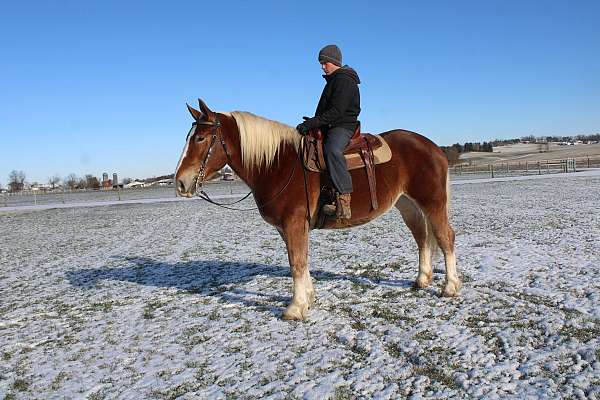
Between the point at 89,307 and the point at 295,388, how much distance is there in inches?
156

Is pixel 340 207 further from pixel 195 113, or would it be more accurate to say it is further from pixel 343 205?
pixel 195 113

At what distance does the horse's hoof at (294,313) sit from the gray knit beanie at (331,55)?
9.52 feet

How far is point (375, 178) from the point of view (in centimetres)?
527

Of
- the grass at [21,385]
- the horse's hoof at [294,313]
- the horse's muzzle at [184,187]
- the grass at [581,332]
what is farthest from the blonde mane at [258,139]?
the grass at [581,332]

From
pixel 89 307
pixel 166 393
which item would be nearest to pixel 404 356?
pixel 166 393

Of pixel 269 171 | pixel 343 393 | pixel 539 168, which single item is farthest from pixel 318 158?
pixel 539 168

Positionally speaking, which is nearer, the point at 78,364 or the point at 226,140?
the point at 78,364

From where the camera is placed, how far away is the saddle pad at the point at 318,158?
16.5ft

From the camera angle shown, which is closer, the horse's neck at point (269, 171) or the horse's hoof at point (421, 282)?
the horse's neck at point (269, 171)

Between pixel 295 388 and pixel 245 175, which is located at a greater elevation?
pixel 245 175

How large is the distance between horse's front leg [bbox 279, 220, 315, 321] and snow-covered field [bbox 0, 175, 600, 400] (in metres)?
0.17

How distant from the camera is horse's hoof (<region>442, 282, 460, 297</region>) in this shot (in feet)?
18.0

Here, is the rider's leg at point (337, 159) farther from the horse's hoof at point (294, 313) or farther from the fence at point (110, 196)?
the fence at point (110, 196)

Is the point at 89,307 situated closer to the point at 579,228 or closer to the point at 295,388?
the point at 295,388
